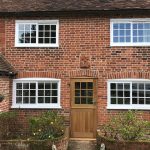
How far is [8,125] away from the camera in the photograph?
546 inches

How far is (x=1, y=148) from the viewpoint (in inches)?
468

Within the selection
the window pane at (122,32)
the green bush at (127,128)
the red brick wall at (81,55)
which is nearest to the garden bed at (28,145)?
the green bush at (127,128)

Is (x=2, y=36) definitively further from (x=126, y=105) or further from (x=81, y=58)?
(x=126, y=105)

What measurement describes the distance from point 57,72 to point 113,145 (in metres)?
4.30

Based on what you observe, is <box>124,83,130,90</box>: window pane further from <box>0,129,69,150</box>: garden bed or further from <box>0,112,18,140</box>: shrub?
<box>0,112,18,140</box>: shrub

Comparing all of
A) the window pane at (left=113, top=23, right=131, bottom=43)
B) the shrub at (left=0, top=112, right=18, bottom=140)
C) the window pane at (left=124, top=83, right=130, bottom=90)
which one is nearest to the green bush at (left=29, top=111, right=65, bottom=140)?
the shrub at (left=0, top=112, right=18, bottom=140)

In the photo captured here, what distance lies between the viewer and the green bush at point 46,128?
12.4 meters

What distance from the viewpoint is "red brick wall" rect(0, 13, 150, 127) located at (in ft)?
47.3

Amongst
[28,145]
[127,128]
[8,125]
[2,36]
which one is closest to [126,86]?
[127,128]

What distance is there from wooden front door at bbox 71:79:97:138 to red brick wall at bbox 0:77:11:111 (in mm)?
2660

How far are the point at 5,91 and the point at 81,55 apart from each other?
346 cm

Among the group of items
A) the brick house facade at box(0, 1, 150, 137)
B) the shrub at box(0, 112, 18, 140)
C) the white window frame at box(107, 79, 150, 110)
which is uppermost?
the brick house facade at box(0, 1, 150, 137)

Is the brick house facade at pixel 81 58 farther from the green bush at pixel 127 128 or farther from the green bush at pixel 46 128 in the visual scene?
the green bush at pixel 46 128

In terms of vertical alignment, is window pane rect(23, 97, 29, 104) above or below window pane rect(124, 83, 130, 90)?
below
